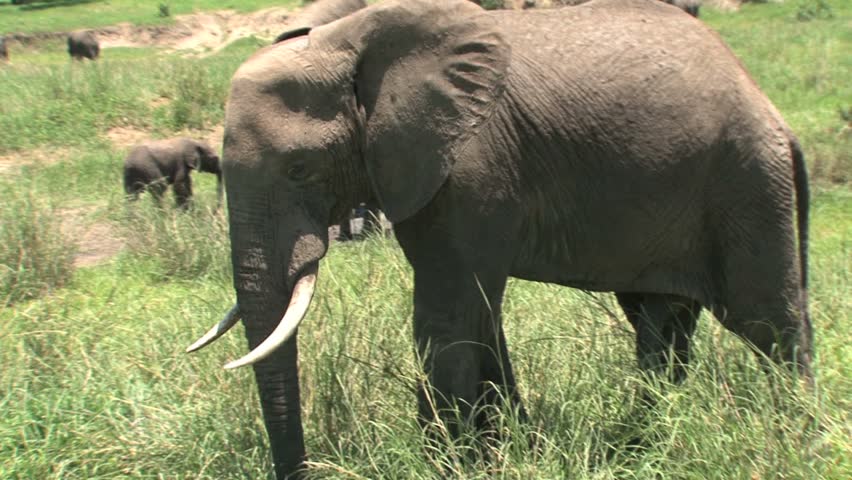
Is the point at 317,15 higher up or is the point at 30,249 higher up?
the point at 317,15

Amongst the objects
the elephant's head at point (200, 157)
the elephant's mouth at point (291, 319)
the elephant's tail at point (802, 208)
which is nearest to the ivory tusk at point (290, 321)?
the elephant's mouth at point (291, 319)

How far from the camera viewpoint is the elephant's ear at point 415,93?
3.34 meters

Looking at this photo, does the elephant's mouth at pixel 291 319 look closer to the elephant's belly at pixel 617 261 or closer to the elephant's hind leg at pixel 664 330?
the elephant's belly at pixel 617 261

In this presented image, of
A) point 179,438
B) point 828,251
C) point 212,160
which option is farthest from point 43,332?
point 212,160

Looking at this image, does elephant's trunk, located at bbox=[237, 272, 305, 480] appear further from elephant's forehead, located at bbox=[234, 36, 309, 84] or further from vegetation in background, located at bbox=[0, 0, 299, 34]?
vegetation in background, located at bbox=[0, 0, 299, 34]

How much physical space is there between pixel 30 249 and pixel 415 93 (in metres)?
4.54

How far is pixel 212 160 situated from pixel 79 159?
2.10m

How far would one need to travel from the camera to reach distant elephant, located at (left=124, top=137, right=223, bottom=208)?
10117 millimetres

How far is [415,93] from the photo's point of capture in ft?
11.0

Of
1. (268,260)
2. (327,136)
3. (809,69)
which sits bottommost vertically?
(809,69)

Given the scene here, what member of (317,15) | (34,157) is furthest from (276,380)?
(34,157)

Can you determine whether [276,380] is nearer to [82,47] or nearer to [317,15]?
[317,15]

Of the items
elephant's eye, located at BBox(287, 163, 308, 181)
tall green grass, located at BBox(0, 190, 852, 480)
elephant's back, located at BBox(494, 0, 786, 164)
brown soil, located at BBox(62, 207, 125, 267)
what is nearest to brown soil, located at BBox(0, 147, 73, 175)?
brown soil, located at BBox(62, 207, 125, 267)

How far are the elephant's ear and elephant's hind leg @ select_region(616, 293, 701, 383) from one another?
1181 mm
